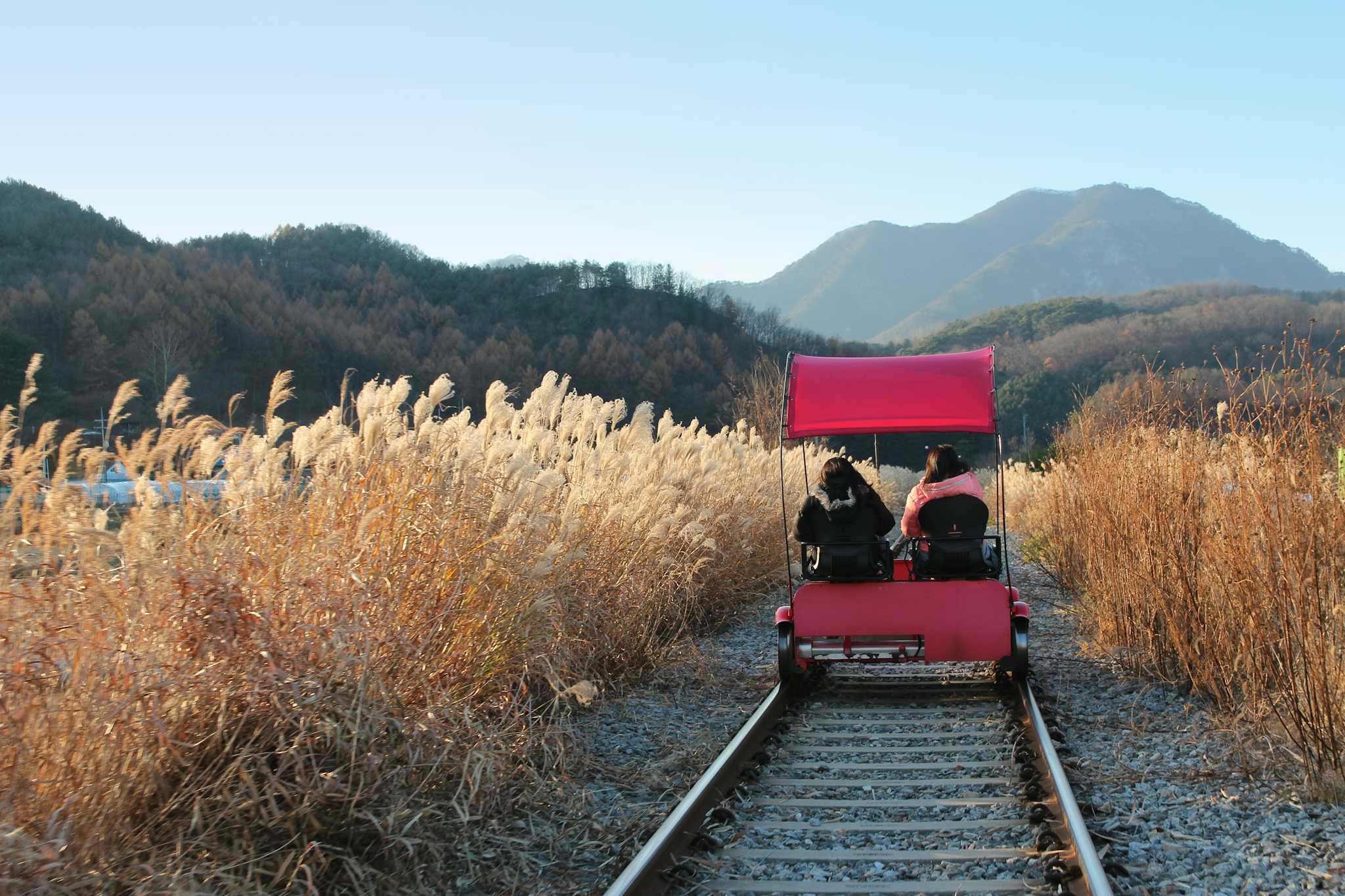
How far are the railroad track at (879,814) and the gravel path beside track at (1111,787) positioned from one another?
0.22m

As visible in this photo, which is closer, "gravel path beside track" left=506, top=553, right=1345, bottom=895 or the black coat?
"gravel path beside track" left=506, top=553, right=1345, bottom=895

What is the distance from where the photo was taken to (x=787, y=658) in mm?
7004

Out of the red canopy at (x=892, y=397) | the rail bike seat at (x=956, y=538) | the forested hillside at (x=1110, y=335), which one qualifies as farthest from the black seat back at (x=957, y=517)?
the forested hillside at (x=1110, y=335)

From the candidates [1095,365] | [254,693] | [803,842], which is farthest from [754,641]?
[1095,365]

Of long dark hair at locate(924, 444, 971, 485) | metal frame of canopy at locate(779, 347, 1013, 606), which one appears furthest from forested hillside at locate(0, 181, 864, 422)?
long dark hair at locate(924, 444, 971, 485)

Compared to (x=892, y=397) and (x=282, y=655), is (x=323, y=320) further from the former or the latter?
(x=282, y=655)

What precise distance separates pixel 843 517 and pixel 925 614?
2.98 ft

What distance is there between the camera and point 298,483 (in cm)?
485

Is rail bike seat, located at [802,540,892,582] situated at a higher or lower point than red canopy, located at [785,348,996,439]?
lower

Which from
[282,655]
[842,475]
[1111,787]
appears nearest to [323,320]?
[842,475]

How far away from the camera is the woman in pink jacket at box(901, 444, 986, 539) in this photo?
24.0 feet

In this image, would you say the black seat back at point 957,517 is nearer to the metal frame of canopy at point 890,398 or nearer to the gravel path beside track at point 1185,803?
the metal frame of canopy at point 890,398

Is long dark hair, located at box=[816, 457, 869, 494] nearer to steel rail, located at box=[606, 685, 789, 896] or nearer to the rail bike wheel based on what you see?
the rail bike wheel

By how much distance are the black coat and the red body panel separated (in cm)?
40
